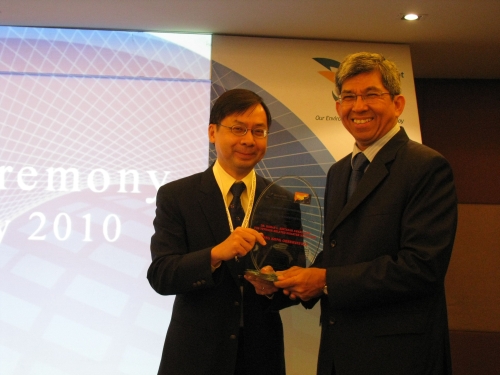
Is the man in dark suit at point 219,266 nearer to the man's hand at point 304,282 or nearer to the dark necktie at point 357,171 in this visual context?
the man's hand at point 304,282

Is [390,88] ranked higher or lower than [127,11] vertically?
lower

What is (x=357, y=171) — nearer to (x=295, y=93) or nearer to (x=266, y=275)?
(x=266, y=275)

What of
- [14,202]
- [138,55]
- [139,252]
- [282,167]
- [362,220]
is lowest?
[362,220]

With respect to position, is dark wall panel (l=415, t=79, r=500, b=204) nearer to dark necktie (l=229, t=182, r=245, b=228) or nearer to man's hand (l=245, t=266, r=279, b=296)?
dark necktie (l=229, t=182, r=245, b=228)

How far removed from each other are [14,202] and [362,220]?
3219 millimetres

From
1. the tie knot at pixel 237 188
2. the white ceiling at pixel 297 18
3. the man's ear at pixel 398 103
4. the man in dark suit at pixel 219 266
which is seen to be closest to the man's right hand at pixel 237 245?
the man in dark suit at pixel 219 266

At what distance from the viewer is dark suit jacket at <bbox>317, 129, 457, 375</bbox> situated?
5.13ft

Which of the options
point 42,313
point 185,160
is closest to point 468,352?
point 185,160

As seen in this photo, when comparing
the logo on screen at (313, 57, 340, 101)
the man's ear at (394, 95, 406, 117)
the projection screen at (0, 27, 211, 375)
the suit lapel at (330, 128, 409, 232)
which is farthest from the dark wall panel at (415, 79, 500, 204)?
the suit lapel at (330, 128, 409, 232)

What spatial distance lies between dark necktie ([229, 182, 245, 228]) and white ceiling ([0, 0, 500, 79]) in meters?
2.11

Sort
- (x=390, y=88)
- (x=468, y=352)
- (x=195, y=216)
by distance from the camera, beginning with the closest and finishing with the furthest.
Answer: (x=390, y=88) < (x=195, y=216) < (x=468, y=352)

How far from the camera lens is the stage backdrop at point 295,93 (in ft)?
13.8

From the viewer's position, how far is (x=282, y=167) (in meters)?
4.20

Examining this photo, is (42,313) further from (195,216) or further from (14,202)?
(195,216)
